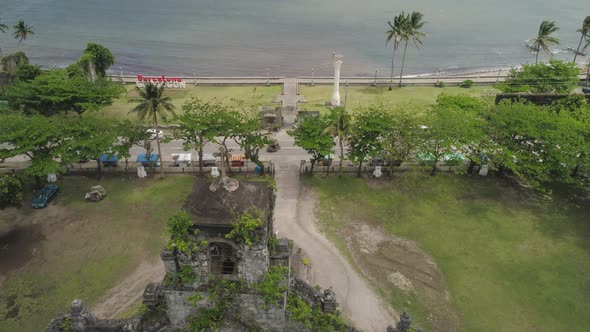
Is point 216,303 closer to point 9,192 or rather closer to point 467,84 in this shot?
point 9,192

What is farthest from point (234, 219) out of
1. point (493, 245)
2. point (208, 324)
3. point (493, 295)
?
point (493, 245)

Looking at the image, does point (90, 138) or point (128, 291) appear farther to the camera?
point (90, 138)

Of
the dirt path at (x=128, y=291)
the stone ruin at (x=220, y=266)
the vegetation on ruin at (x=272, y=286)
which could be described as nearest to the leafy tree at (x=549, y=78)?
the dirt path at (x=128, y=291)

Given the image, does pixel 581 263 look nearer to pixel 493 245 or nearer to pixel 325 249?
pixel 493 245

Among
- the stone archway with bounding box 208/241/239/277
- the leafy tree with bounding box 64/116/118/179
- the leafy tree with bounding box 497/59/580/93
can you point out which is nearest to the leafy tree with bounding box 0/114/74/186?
the leafy tree with bounding box 64/116/118/179

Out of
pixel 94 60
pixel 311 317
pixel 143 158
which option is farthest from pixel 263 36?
pixel 311 317

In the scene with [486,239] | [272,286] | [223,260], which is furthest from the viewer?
[486,239]
